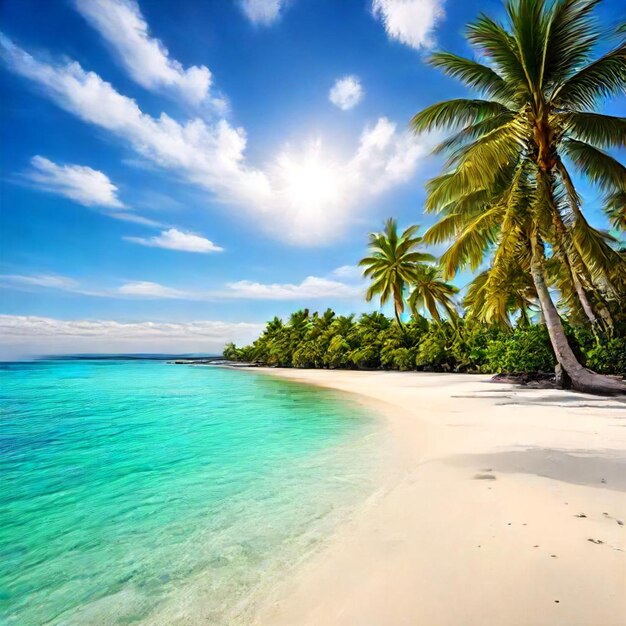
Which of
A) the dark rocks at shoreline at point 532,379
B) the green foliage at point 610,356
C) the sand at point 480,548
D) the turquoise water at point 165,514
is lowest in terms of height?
the turquoise water at point 165,514

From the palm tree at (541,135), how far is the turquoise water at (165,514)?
6830 millimetres

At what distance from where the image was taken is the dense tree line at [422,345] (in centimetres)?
1143

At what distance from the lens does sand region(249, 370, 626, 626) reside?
171 centimetres

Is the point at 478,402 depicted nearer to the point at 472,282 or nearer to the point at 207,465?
the point at 207,465

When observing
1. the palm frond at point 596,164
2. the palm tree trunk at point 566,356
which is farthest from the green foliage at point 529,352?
the palm frond at point 596,164

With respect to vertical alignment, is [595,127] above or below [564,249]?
above

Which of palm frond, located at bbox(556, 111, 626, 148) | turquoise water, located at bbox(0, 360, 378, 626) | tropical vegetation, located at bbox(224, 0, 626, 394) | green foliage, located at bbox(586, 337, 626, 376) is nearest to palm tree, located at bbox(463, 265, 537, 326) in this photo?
tropical vegetation, located at bbox(224, 0, 626, 394)

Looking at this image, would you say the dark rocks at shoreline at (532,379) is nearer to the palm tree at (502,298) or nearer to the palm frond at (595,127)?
the palm tree at (502,298)

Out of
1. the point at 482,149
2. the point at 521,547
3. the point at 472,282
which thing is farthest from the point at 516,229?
the point at 521,547

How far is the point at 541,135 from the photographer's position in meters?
9.70

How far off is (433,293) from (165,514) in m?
22.5

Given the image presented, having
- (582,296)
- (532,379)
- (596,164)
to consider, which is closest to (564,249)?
(582,296)

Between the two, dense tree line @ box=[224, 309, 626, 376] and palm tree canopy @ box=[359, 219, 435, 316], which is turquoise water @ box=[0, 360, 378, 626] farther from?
palm tree canopy @ box=[359, 219, 435, 316]

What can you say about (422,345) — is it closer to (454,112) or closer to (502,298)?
(502,298)
